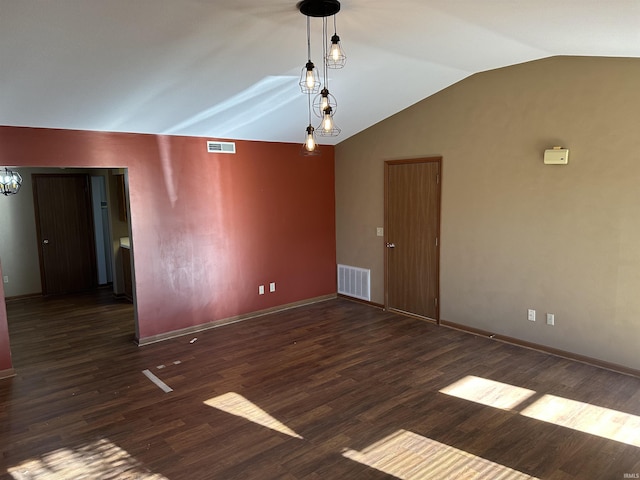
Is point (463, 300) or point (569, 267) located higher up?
point (569, 267)

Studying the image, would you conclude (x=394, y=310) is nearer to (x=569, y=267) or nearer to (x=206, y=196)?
(x=569, y=267)

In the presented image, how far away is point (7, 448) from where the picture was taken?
→ 304 centimetres

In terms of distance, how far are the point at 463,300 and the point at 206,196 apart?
134 inches

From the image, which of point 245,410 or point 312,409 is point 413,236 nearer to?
point 312,409

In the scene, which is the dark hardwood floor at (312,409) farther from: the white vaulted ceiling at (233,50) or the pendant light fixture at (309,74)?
the white vaulted ceiling at (233,50)

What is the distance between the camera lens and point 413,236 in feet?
18.8

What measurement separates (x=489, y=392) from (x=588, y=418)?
73 cm

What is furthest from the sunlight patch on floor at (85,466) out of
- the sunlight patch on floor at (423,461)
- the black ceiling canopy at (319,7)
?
the black ceiling canopy at (319,7)

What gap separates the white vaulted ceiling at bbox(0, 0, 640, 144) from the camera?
2.72 m

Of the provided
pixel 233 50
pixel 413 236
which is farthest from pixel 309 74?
pixel 413 236

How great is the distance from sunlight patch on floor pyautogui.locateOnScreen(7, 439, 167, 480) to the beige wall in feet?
12.6

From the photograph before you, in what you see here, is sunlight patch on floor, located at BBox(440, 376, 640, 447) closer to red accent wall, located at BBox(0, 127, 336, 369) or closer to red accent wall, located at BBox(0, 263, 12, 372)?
red accent wall, located at BBox(0, 127, 336, 369)

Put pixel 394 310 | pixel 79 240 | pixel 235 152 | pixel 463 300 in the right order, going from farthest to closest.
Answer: pixel 79 240, pixel 394 310, pixel 235 152, pixel 463 300

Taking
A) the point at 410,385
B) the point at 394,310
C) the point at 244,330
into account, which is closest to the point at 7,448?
the point at 244,330
